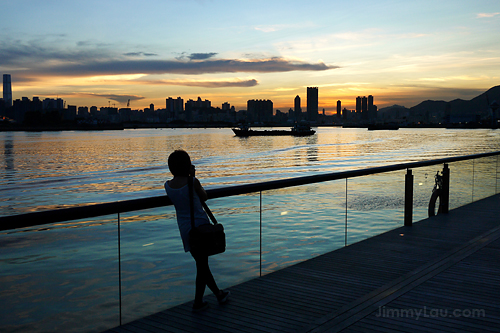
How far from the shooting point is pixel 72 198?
23.2m

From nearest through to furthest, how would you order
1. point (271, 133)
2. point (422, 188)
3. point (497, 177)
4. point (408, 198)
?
point (408, 198) < point (422, 188) < point (497, 177) < point (271, 133)

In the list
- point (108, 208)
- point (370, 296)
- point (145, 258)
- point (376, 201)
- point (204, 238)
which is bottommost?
point (370, 296)


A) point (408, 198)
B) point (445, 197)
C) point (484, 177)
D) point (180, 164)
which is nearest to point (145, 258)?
point (180, 164)

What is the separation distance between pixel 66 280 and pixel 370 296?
16.6ft

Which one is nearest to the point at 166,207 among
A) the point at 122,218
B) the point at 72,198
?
the point at 122,218

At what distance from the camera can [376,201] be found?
7668 mm

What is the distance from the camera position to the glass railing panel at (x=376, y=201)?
6590 millimetres

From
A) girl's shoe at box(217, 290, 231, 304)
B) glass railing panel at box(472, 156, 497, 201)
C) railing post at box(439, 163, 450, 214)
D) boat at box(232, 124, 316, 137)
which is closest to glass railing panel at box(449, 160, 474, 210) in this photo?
glass railing panel at box(472, 156, 497, 201)

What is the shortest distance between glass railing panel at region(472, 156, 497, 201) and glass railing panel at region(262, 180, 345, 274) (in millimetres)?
4347

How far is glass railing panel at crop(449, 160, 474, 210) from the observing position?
9171 millimetres

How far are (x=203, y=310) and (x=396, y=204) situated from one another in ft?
Answer: 15.8

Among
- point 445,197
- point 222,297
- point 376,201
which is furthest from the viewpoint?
point 445,197

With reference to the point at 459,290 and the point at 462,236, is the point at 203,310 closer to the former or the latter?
the point at 459,290

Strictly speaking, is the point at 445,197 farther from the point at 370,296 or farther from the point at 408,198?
the point at 370,296
